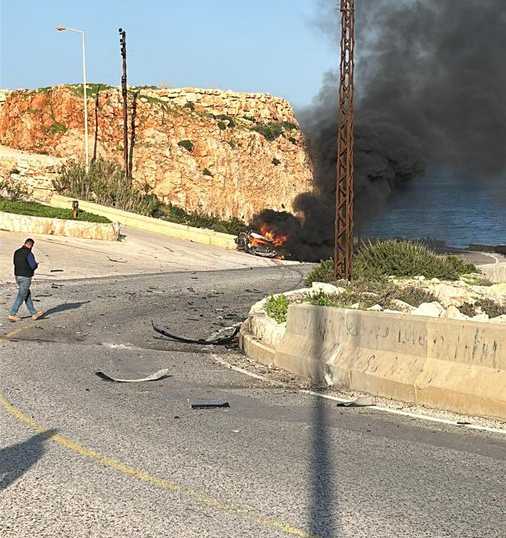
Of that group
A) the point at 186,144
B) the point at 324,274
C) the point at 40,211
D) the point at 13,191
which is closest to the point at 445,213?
the point at 186,144

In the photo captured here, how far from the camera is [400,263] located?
19.6 metres

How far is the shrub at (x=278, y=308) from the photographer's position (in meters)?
13.4

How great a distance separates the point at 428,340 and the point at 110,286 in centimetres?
1524

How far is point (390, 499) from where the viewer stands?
5.74 meters

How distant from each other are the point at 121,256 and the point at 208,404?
22.3 metres

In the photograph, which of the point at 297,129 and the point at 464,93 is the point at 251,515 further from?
the point at 464,93

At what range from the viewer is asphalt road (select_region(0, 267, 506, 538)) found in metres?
5.27

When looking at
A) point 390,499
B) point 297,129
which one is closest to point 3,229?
point 390,499

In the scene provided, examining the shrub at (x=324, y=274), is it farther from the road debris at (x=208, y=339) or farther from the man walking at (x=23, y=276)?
the man walking at (x=23, y=276)

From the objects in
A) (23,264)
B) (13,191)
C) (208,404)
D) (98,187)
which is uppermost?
(98,187)

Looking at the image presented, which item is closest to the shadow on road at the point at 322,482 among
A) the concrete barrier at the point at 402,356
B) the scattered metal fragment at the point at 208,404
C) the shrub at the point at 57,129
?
the concrete barrier at the point at 402,356

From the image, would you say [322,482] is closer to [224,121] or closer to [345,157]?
[345,157]

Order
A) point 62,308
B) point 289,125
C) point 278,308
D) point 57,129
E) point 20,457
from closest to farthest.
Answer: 1. point 20,457
2. point 278,308
3. point 62,308
4. point 57,129
5. point 289,125

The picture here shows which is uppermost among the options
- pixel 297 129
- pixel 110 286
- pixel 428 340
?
pixel 297 129
